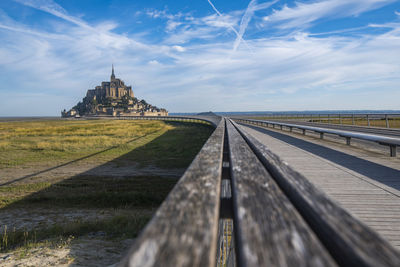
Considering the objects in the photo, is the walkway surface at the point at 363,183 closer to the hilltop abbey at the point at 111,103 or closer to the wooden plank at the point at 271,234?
the wooden plank at the point at 271,234

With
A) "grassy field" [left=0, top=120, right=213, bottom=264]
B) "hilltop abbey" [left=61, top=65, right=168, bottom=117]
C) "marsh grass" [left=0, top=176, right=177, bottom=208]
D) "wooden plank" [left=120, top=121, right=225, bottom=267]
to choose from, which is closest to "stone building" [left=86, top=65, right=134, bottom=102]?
"hilltop abbey" [left=61, top=65, right=168, bottom=117]

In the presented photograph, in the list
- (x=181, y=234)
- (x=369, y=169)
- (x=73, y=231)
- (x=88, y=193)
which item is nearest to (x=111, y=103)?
(x=88, y=193)

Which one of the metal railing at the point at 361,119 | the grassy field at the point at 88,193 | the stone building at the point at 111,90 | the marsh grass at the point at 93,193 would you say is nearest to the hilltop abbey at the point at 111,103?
the stone building at the point at 111,90

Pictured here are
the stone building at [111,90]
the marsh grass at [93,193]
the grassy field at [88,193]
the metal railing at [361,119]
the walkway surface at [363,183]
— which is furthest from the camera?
the stone building at [111,90]

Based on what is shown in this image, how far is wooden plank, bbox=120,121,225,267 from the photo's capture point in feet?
2.17

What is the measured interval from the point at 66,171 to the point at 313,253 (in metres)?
11.8

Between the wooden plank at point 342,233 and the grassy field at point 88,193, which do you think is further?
the grassy field at point 88,193

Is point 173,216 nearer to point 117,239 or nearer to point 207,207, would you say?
point 207,207

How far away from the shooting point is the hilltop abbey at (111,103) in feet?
468

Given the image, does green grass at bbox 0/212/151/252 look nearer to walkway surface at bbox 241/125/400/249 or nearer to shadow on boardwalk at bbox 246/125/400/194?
walkway surface at bbox 241/125/400/249

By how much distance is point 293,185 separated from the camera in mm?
1230

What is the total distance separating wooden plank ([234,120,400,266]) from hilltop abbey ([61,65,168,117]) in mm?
140132

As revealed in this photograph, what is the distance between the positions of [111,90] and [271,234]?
173 meters

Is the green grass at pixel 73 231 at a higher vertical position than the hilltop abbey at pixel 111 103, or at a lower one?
lower
